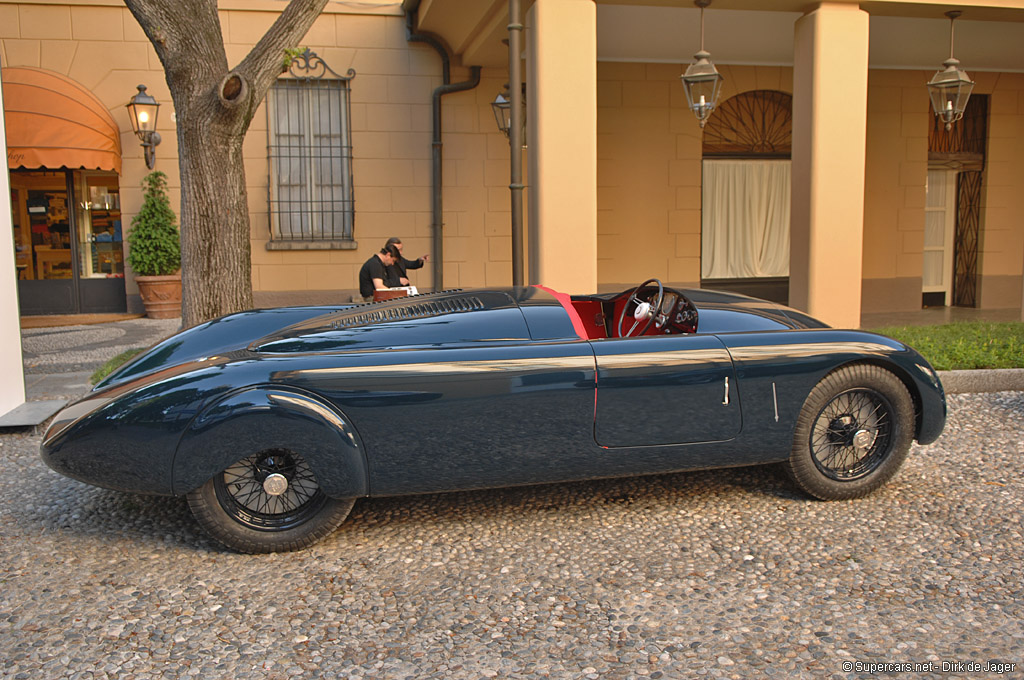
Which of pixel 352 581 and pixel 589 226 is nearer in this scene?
pixel 352 581

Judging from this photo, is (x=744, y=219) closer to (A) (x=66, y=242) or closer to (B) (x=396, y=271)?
(B) (x=396, y=271)

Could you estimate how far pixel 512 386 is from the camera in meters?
3.18

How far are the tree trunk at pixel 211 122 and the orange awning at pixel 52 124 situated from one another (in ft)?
15.1

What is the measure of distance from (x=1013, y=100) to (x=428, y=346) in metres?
13.3

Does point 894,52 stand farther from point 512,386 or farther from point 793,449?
point 512,386

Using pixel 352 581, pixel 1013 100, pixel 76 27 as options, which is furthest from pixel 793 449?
pixel 1013 100

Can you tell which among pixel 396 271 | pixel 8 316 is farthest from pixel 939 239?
pixel 8 316

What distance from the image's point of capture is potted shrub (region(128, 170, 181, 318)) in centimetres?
1066

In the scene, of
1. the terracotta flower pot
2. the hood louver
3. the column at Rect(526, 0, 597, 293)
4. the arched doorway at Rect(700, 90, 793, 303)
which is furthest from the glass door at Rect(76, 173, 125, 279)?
the hood louver

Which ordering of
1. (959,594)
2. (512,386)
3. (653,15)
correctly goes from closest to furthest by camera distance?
(959,594)
(512,386)
(653,15)

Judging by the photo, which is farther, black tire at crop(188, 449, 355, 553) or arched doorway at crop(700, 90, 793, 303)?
arched doorway at crop(700, 90, 793, 303)

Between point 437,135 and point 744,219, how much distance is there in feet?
16.8

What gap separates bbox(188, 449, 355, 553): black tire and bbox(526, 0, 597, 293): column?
424 centimetres

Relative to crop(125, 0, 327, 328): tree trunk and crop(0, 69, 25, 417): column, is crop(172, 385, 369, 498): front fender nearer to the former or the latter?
crop(0, 69, 25, 417): column
